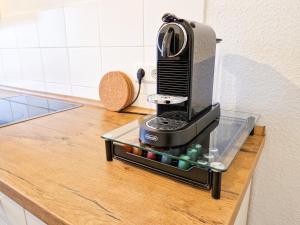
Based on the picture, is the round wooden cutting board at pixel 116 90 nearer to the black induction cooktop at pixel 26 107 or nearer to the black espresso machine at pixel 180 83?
the black induction cooktop at pixel 26 107

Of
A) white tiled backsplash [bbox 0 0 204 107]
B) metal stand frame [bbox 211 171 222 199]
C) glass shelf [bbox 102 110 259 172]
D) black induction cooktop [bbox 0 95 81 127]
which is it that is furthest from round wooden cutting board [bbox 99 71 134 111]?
metal stand frame [bbox 211 171 222 199]

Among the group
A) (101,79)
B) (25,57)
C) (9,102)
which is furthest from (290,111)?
(25,57)

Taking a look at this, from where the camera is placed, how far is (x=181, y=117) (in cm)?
55

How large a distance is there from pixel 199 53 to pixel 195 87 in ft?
0.25

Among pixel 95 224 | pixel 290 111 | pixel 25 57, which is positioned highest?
pixel 25 57

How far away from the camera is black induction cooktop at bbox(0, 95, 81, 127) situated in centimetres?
95

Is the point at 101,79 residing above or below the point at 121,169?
above

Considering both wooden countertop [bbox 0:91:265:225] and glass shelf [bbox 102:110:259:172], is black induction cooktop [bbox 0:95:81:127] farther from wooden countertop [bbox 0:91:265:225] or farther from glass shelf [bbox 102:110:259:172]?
glass shelf [bbox 102:110:259:172]

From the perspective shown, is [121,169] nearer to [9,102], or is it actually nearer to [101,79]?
[101,79]

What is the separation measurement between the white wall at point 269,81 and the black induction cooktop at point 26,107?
0.72m

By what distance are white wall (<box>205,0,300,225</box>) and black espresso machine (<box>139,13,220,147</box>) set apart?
0.16 m

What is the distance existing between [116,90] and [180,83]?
1.63 feet

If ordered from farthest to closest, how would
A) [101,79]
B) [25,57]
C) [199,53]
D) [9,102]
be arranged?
1. [25,57]
2. [9,102]
3. [101,79]
4. [199,53]

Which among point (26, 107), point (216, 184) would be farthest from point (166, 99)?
point (26, 107)
